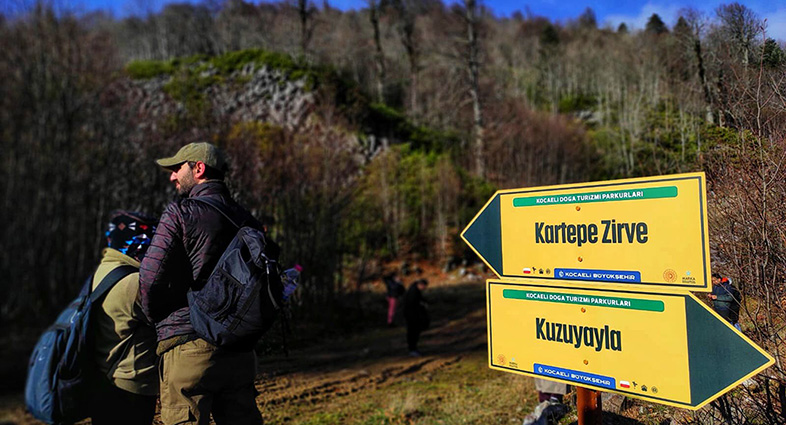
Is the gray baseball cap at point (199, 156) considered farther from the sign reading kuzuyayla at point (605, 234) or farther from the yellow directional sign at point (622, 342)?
the yellow directional sign at point (622, 342)

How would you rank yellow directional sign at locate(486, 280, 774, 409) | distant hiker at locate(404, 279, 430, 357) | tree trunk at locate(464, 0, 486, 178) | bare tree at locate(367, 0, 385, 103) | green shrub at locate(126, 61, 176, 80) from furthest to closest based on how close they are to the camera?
bare tree at locate(367, 0, 385, 103), green shrub at locate(126, 61, 176, 80), tree trunk at locate(464, 0, 486, 178), distant hiker at locate(404, 279, 430, 357), yellow directional sign at locate(486, 280, 774, 409)

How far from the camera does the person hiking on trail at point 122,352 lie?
121 inches

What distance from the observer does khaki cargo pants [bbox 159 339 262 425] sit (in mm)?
2713

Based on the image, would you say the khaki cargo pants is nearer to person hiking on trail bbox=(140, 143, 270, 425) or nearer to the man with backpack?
person hiking on trail bbox=(140, 143, 270, 425)

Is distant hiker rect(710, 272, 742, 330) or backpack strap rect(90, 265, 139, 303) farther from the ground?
backpack strap rect(90, 265, 139, 303)

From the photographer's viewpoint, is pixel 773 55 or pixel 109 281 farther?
pixel 773 55

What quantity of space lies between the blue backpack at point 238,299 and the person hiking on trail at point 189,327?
0.09 metres

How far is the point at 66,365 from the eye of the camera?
9.53 feet

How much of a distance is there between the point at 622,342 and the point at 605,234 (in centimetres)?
55

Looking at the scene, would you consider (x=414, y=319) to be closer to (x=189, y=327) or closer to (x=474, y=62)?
(x=189, y=327)

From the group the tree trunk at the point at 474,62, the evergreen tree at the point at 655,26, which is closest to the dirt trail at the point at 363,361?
the evergreen tree at the point at 655,26

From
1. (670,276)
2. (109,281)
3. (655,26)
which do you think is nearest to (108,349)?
(109,281)

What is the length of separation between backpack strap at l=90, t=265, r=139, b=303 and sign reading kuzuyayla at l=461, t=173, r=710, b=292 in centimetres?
207

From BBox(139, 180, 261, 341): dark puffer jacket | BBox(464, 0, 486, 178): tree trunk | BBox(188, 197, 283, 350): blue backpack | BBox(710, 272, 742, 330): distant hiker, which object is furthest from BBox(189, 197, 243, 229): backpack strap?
BBox(464, 0, 486, 178): tree trunk
